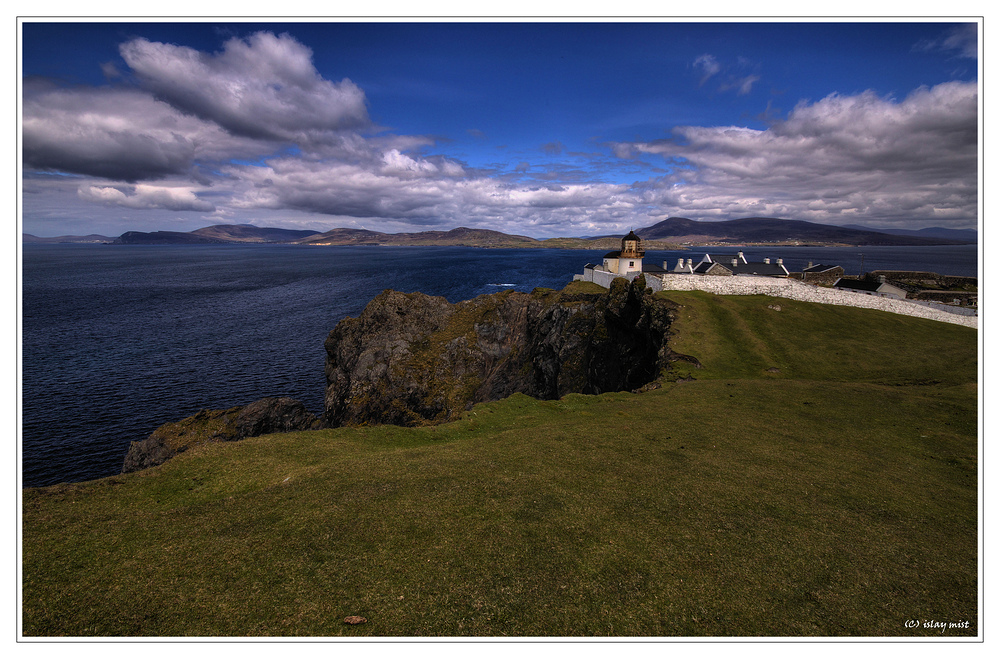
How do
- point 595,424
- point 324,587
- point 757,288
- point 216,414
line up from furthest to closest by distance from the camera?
point 757,288 → point 216,414 → point 595,424 → point 324,587

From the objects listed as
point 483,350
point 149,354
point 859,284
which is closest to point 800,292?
point 859,284

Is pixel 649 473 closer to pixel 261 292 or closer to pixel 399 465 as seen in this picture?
pixel 399 465

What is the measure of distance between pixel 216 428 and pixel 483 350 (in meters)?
35.2

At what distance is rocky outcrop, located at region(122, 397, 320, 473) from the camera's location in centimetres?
3161

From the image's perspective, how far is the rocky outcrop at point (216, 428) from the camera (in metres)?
31.6

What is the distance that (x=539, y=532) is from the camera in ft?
39.0

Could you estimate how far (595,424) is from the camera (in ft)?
71.9

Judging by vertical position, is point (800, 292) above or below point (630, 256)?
below

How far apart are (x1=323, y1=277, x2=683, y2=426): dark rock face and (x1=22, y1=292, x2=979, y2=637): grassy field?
2447 centimetres

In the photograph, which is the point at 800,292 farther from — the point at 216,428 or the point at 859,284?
the point at 216,428

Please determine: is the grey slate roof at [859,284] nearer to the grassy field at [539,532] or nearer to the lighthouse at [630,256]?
the lighthouse at [630,256]

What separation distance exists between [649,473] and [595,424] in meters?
6.11

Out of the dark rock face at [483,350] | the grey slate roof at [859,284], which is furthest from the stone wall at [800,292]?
the grey slate roof at [859,284]
